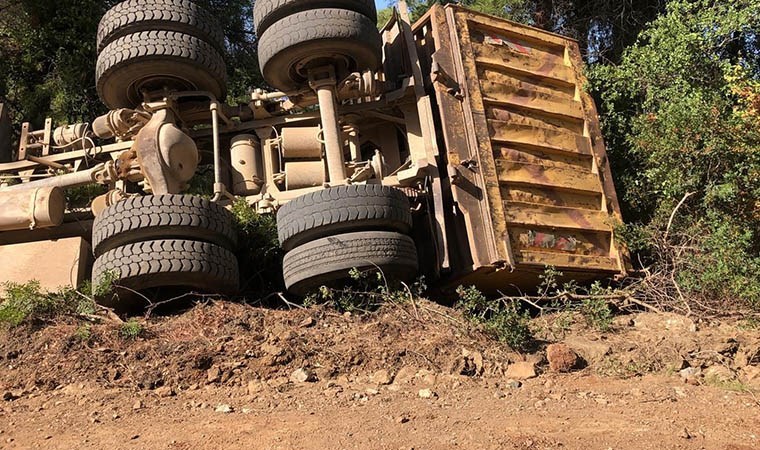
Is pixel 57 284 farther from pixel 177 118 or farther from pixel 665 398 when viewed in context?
pixel 665 398

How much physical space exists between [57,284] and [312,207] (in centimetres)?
223

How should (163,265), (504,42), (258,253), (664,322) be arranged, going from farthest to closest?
1. (504,42)
2. (258,253)
3. (664,322)
4. (163,265)

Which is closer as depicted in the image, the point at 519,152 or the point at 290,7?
the point at 290,7

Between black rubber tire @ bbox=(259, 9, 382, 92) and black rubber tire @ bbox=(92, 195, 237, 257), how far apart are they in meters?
1.67

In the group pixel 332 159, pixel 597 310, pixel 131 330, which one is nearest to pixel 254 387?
pixel 131 330

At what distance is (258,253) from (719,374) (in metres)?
3.68

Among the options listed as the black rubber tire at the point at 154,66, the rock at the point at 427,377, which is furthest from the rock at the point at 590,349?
the black rubber tire at the point at 154,66

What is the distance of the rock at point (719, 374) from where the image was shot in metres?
4.47

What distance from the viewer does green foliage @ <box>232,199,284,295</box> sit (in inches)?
248

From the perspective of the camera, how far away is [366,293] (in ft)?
18.0

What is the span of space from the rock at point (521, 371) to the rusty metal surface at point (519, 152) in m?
1.30

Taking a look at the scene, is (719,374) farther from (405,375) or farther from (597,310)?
(405,375)

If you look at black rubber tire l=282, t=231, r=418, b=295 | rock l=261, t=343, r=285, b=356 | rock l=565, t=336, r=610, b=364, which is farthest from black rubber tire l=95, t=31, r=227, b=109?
rock l=565, t=336, r=610, b=364

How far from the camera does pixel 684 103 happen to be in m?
7.17
